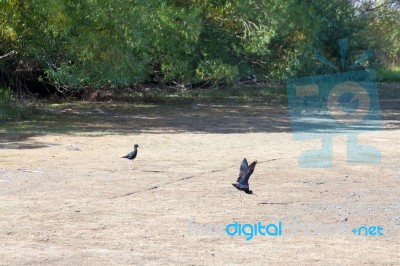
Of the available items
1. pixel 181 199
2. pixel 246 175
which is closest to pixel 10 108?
pixel 181 199

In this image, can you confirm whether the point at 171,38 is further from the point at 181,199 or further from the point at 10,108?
the point at 181,199

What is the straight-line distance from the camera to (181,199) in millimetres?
8758

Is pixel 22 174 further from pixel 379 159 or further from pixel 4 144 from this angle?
pixel 379 159

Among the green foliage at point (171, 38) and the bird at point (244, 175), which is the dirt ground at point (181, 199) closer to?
the bird at point (244, 175)

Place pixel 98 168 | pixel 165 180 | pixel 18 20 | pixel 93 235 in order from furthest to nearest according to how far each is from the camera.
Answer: pixel 18 20 < pixel 98 168 < pixel 165 180 < pixel 93 235

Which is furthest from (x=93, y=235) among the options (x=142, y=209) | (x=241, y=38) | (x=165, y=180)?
(x=241, y=38)

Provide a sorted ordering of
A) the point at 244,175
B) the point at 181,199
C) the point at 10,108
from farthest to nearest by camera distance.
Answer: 1. the point at 10,108
2. the point at 244,175
3. the point at 181,199

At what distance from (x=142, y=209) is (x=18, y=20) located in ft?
28.4

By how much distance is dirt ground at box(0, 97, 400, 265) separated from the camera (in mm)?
6531

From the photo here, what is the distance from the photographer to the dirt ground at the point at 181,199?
6.53m

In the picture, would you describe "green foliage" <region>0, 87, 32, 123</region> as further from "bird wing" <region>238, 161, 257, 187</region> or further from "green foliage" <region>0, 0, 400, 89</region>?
"bird wing" <region>238, 161, 257, 187</region>

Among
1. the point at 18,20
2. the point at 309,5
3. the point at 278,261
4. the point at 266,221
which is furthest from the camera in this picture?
the point at 309,5

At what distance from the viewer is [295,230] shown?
7.30 m

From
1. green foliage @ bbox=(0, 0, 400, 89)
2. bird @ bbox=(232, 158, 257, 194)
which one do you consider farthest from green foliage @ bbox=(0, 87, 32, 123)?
bird @ bbox=(232, 158, 257, 194)
